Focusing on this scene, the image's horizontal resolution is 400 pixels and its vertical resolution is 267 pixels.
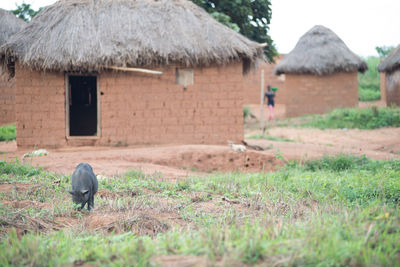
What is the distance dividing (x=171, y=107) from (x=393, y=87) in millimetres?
10590

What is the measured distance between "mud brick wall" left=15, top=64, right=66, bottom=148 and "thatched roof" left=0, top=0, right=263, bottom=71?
0.33m

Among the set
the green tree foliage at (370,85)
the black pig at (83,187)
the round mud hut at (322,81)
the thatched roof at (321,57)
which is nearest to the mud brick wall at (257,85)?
the thatched roof at (321,57)

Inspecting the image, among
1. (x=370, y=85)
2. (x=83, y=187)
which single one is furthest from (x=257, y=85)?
(x=83, y=187)

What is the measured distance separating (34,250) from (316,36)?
59.1ft

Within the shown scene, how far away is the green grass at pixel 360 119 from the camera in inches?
531

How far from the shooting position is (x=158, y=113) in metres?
9.83

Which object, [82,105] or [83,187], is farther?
[82,105]

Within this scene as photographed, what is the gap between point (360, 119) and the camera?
46.0 feet

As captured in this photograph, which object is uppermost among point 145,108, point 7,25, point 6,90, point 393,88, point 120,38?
point 7,25

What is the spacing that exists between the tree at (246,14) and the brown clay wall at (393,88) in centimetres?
504

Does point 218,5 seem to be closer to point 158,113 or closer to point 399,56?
point 158,113

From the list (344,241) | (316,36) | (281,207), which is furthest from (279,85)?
(344,241)

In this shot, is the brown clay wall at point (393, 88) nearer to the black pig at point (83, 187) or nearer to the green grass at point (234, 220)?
the green grass at point (234, 220)

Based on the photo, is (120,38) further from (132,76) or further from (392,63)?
(392,63)
